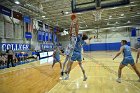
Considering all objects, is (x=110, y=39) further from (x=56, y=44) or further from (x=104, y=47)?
(x=56, y=44)

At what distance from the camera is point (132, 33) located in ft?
101

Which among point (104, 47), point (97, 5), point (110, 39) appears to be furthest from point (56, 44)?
point (110, 39)

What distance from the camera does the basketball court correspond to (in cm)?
541

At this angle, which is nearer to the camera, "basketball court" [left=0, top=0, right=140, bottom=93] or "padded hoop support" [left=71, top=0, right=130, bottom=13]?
"basketball court" [left=0, top=0, right=140, bottom=93]

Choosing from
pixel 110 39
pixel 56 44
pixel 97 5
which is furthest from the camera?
pixel 110 39

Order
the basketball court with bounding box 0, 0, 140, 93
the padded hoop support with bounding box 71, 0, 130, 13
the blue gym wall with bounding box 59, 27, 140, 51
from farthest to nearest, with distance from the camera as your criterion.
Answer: the blue gym wall with bounding box 59, 27, 140, 51
the padded hoop support with bounding box 71, 0, 130, 13
the basketball court with bounding box 0, 0, 140, 93

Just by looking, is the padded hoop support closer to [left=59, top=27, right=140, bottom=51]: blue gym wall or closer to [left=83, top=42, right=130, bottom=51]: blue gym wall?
[left=59, top=27, right=140, bottom=51]: blue gym wall

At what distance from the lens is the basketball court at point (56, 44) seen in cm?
541

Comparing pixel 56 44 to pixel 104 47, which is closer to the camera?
pixel 56 44

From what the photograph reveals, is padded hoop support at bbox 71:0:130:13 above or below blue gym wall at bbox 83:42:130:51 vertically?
above

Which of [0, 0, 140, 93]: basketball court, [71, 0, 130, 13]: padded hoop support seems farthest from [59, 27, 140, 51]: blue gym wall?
[71, 0, 130, 13]: padded hoop support

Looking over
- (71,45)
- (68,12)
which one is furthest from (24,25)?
(71,45)

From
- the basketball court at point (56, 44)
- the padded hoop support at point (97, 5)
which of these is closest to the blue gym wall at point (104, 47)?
the basketball court at point (56, 44)

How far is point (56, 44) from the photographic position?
32.7ft
